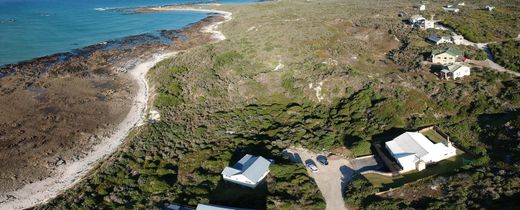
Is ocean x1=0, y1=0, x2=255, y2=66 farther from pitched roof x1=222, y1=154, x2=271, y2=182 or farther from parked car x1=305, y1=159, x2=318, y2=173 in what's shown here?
parked car x1=305, y1=159, x2=318, y2=173

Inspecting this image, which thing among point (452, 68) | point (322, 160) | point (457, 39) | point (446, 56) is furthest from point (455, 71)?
point (322, 160)

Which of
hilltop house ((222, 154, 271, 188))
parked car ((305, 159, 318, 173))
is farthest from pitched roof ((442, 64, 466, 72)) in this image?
hilltop house ((222, 154, 271, 188))

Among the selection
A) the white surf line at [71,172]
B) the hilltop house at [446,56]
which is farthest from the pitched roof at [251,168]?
the hilltop house at [446,56]

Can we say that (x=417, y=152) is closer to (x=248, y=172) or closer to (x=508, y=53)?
(x=248, y=172)

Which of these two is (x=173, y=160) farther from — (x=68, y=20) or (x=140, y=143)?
(x=68, y=20)

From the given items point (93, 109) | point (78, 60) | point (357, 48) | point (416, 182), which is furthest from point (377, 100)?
point (78, 60)
